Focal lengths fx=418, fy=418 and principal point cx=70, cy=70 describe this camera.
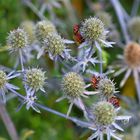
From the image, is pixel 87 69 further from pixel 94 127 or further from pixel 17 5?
pixel 17 5

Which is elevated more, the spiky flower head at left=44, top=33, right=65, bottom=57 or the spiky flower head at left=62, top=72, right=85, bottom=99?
the spiky flower head at left=44, top=33, right=65, bottom=57

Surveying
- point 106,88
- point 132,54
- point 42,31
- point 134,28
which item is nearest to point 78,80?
point 106,88

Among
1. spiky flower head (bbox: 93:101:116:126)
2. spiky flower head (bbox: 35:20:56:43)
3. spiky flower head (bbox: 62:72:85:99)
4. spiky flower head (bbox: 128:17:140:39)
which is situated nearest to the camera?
spiky flower head (bbox: 93:101:116:126)

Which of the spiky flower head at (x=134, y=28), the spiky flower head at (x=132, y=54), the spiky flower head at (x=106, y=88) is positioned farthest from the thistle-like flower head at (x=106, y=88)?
the spiky flower head at (x=134, y=28)

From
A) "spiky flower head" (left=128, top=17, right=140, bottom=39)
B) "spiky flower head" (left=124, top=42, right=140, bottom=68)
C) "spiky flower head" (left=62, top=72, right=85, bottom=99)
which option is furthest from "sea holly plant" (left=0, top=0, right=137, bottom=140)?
"spiky flower head" (left=128, top=17, right=140, bottom=39)

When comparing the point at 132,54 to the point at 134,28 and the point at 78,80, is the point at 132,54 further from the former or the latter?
the point at 78,80

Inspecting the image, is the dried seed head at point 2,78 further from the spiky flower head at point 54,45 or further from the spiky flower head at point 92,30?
the spiky flower head at point 92,30

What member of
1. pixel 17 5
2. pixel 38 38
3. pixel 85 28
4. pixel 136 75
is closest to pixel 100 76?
pixel 85 28

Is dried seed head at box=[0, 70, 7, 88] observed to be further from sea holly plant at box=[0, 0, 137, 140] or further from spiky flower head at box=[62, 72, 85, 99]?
spiky flower head at box=[62, 72, 85, 99]
